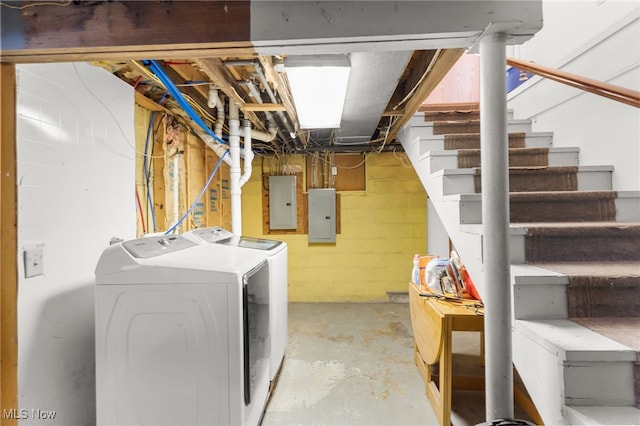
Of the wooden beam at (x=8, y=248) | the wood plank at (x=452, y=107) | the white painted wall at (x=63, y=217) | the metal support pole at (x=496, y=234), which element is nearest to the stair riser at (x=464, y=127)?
the wood plank at (x=452, y=107)

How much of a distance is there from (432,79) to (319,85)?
765mm

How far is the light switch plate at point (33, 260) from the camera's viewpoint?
1.30 m

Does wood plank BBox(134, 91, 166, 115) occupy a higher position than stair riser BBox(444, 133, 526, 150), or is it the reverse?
wood plank BBox(134, 91, 166, 115)

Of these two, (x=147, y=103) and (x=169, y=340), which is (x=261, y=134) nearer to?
(x=147, y=103)

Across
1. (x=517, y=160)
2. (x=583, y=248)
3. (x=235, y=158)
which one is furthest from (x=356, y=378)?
(x=235, y=158)

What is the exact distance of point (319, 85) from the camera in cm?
197

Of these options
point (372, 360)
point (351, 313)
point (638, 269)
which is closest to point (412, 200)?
point (351, 313)

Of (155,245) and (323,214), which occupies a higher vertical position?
(323,214)

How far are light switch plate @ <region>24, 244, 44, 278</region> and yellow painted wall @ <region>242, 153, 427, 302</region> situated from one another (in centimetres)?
333

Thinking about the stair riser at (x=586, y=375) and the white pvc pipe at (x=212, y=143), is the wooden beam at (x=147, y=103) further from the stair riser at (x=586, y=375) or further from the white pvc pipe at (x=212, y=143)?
the stair riser at (x=586, y=375)

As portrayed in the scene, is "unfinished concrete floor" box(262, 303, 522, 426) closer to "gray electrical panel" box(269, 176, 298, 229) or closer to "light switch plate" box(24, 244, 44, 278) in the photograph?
"gray electrical panel" box(269, 176, 298, 229)

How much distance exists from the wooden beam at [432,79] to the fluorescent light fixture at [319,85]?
21.4 inches

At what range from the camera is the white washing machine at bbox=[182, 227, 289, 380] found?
7.37ft

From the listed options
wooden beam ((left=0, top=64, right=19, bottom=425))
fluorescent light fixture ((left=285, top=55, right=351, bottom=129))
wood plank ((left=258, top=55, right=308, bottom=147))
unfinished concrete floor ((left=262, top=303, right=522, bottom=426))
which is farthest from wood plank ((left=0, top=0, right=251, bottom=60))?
unfinished concrete floor ((left=262, top=303, right=522, bottom=426))
